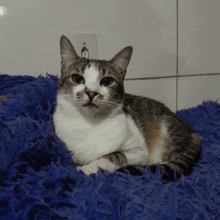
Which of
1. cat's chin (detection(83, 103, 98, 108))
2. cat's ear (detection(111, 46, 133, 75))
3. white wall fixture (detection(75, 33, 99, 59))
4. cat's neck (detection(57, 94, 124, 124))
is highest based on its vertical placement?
white wall fixture (detection(75, 33, 99, 59))

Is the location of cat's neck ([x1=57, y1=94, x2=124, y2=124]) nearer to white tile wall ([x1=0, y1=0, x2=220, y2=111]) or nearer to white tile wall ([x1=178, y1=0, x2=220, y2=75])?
white tile wall ([x1=0, y1=0, x2=220, y2=111])

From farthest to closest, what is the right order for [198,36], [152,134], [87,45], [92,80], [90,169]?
[198,36], [87,45], [152,134], [92,80], [90,169]

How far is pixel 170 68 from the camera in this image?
57.4 inches

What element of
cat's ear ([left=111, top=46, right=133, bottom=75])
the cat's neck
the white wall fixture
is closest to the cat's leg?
the cat's neck

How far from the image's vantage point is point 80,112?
32.9 inches

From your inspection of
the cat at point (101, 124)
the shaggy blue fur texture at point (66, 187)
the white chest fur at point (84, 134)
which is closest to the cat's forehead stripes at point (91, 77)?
the cat at point (101, 124)

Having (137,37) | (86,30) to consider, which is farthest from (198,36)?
(86,30)

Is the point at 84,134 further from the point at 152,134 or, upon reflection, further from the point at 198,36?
the point at 198,36

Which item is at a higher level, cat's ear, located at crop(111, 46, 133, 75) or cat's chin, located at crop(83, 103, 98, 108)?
cat's ear, located at crop(111, 46, 133, 75)

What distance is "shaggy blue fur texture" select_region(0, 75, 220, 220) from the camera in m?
0.50

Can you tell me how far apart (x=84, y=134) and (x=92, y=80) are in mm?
232

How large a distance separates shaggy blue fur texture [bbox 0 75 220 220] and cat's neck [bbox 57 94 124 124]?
0.09 metres

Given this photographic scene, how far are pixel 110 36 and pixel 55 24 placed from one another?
35cm

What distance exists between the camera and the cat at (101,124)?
78 cm
